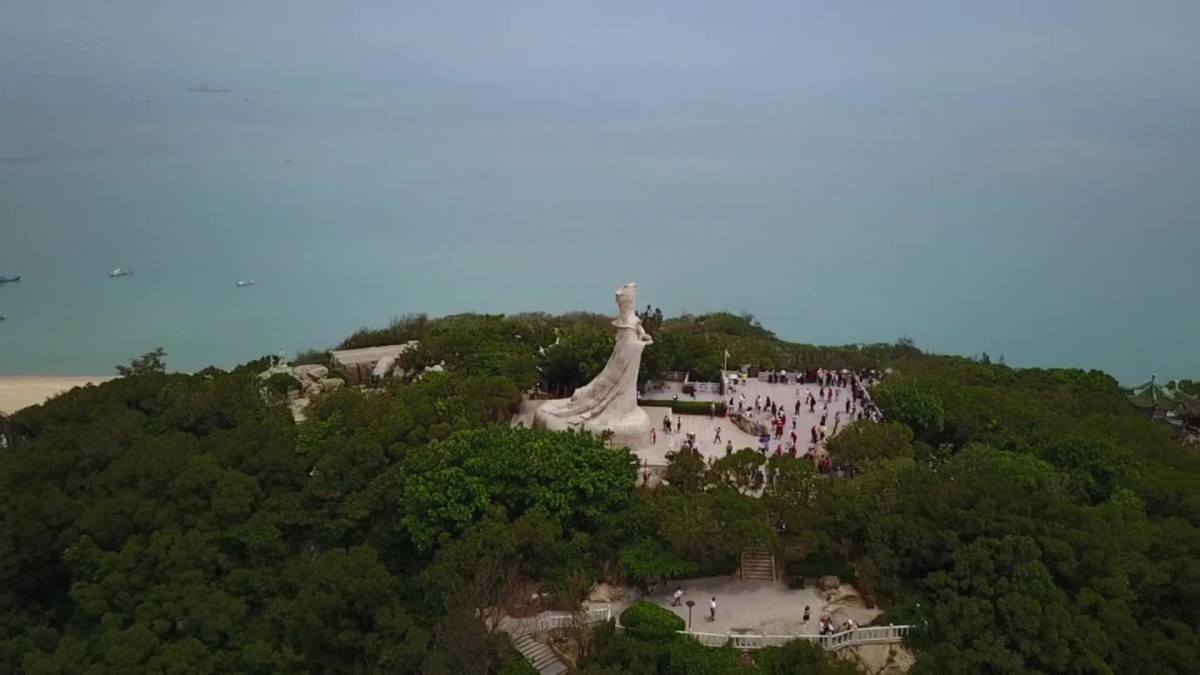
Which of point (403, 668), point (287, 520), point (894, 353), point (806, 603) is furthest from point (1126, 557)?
point (894, 353)

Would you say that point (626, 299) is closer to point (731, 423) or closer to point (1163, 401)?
point (731, 423)

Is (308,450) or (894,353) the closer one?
(308,450)

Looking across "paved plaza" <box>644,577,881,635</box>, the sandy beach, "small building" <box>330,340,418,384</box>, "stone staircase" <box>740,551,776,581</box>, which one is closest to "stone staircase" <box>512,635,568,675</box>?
"paved plaza" <box>644,577,881,635</box>

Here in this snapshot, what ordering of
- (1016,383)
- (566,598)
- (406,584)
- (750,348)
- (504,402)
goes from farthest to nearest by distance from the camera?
(750,348)
(1016,383)
(504,402)
(406,584)
(566,598)

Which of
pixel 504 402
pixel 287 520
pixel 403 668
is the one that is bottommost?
pixel 403 668

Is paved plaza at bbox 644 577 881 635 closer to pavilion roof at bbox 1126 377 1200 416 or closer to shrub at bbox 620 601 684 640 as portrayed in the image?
shrub at bbox 620 601 684 640

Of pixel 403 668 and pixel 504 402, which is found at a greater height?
pixel 504 402

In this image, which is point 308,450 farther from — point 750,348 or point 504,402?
point 750,348

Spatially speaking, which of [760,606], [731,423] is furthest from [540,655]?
[731,423]
